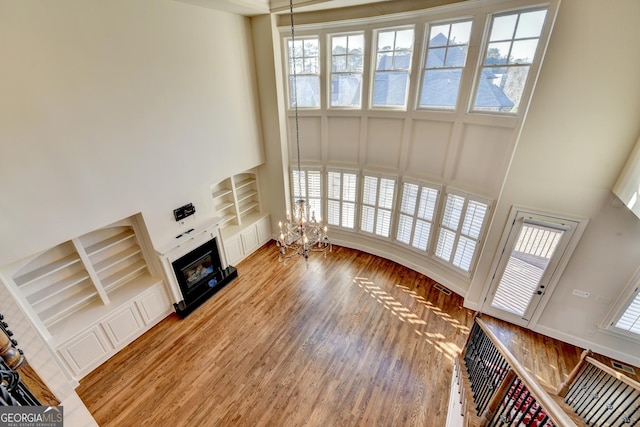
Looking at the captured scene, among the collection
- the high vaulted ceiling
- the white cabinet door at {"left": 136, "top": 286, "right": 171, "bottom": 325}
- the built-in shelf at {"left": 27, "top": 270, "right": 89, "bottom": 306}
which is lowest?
the white cabinet door at {"left": 136, "top": 286, "right": 171, "bottom": 325}

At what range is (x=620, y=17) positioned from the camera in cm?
317

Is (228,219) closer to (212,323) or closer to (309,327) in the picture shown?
(212,323)

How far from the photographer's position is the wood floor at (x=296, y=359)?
3.98 m

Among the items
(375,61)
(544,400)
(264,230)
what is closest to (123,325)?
(264,230)

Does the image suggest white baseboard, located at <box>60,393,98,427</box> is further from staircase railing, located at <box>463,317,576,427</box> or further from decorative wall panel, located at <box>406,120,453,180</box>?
decorative wall panel, located at <box>406,120,453,180</box>

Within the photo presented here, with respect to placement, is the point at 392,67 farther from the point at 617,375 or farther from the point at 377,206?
the point at 617,375

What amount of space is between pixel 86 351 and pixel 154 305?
112 centimetres

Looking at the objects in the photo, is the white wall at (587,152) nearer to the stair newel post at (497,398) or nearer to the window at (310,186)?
the stair newel post at (497,398)

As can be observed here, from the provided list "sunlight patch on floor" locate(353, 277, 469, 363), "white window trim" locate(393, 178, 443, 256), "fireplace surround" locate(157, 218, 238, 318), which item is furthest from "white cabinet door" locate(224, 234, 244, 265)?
"white window trim" locate(393, 178, 443, 256)

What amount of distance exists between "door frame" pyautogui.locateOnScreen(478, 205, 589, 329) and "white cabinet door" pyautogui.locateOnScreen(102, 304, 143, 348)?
648 centimetres

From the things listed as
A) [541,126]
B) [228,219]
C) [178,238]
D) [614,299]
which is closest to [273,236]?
[228,219]

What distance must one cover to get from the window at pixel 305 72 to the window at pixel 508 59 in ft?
10.6

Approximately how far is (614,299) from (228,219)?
24.5 feet

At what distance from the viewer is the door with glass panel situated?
14.2 ft
